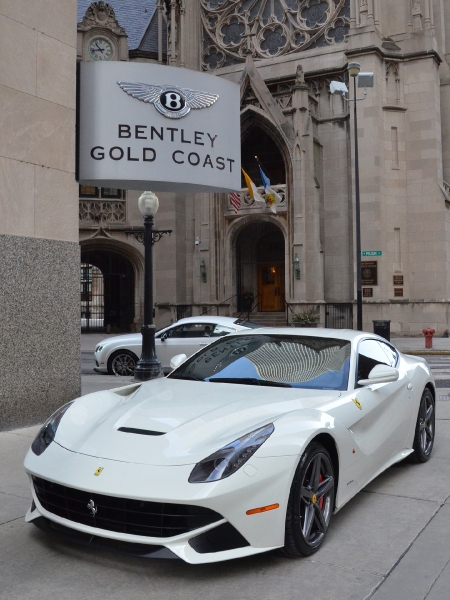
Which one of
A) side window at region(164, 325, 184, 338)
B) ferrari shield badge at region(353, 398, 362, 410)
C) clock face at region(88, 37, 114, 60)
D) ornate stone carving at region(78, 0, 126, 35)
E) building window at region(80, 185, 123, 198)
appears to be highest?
ornate stone carving at region(78, 0, 126, 35)

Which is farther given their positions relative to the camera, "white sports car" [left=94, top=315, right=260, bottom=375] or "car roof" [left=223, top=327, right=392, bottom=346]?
"white sports car" [left=94, top=315, right=260, bottom=375]

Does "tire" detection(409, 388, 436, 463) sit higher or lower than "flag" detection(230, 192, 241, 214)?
lower

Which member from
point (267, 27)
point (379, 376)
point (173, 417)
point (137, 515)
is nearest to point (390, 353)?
point (379, 376)

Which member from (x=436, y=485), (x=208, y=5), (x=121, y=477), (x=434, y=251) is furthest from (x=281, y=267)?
(x=121, y=477)

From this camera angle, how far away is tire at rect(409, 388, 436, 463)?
600 centimetres

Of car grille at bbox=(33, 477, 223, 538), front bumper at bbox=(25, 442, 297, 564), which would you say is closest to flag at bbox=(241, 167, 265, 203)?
front bumper at bbox=(25, 442, 297, 564)

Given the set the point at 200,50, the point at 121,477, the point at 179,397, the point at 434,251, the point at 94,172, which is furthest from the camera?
the point at 200,50

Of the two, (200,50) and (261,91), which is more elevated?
(200,50)

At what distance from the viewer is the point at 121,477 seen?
140 inches

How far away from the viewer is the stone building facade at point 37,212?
24.6ft

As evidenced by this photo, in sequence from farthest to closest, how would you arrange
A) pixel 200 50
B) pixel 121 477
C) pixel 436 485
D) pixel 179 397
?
1. pixel 200 50
2. pixel 436 485
3. pixel 179 397
4. pixel 121 477

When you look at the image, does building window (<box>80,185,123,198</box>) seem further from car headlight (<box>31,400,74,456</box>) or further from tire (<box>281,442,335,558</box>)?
tire (<box>281,442,335,558</box>)

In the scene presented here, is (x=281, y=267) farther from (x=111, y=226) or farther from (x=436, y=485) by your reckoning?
(x=436, y=485)

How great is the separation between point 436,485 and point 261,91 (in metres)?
Answer: 25.4
